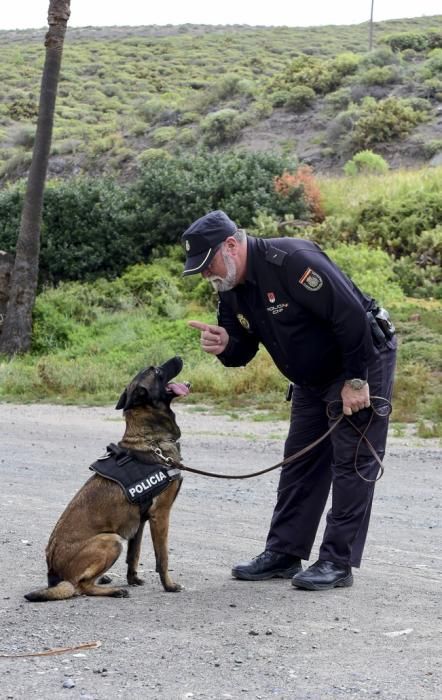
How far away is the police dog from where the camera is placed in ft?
20.4

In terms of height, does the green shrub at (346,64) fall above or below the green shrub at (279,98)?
above

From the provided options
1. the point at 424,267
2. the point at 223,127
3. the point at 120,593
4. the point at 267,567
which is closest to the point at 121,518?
the point at 120,593

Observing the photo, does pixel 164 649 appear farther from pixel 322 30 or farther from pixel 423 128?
pixel 322 30

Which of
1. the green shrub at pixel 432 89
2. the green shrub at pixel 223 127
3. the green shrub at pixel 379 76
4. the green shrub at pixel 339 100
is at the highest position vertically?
the green shrub at pixel 379 76

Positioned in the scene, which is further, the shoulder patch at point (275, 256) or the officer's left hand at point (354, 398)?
the officer's left hand at point (354, 398)

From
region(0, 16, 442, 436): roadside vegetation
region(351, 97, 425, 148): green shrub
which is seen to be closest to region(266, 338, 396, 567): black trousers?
region(0, 16, 442, 436): roadside vegetation

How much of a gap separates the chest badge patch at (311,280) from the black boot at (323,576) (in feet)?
5.26

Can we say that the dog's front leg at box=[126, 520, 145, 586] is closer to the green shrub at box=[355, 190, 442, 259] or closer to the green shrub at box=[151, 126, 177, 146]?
the green shrub at box=[355, 190, 442, 259]

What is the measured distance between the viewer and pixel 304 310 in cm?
620

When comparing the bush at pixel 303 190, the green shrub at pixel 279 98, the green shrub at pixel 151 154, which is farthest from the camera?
the green shrub at pixel 279 98

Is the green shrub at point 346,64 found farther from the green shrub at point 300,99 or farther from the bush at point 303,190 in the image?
the bush at point 303,190

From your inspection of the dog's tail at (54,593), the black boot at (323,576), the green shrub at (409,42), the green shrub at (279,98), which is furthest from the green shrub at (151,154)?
the dog's tail at (54,593)

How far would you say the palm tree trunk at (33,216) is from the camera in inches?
826

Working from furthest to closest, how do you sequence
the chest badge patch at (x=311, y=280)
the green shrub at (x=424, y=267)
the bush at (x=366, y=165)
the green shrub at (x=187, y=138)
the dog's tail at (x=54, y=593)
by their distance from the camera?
the green shrub at (x=187, y=138), the bush at (x=366, y=165), the green shrub at (x=424, y=267), the dog's tail at (x=54, y=593), the chest badge patch at (x=311, y=280)
